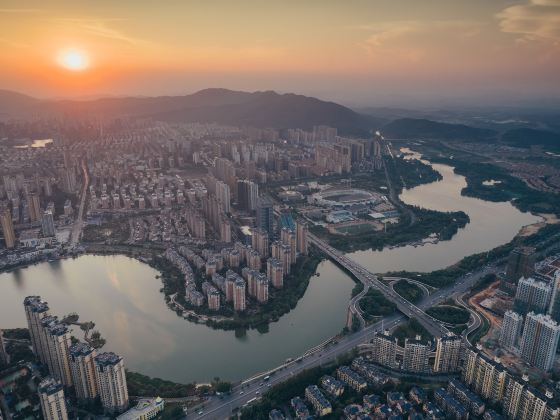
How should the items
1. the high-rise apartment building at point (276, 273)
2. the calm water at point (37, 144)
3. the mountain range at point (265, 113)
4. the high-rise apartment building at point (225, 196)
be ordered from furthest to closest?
the mountain range at point (265, 113) → the calm water at point (37, 144) → the high-rise apartment building at point (225, 196) → the high-rise apartment building at point (276, 273)

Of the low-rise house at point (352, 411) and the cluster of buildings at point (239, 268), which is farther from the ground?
the cluster of buildings at point (239, 268)

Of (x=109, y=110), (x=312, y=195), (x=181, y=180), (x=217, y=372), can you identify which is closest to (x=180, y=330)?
(x=217, y=372)

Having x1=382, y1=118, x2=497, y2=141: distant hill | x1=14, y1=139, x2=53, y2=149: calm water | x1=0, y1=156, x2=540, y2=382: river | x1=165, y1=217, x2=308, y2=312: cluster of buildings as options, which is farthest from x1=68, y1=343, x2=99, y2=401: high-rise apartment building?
x1=382, y1=118, x2=497, y2=141: distant hill

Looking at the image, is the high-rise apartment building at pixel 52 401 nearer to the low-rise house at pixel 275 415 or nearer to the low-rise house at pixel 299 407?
the low-rise house at pixel 275 415

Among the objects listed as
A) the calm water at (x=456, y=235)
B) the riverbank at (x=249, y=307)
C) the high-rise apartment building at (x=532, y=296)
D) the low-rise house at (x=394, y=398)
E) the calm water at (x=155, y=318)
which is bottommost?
the calm water at (x=155, y=318)

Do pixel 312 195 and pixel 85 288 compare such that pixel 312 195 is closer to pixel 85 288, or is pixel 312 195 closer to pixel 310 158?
pixel 310 158

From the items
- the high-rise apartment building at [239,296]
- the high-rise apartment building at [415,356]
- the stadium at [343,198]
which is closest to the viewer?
the high-rise apartment building at [415,356]

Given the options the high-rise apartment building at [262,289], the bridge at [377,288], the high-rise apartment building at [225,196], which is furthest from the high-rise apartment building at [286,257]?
the high-rise apartment building at [225,196]

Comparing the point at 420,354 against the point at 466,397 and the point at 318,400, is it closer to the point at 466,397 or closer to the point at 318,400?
the point at 466,397
